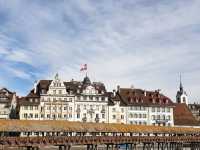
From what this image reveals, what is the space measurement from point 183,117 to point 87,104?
104 ft

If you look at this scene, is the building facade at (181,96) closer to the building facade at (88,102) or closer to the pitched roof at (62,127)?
the building facade at (88,102)

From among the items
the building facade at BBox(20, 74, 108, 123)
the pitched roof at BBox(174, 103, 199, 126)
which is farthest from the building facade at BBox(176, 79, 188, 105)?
the building facade at BBox(20, 74, 108, 123)

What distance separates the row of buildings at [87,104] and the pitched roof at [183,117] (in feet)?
11.4

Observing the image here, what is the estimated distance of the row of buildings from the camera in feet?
332

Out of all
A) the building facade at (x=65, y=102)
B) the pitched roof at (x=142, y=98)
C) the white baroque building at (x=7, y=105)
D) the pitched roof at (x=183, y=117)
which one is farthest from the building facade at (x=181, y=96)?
the white baroque building at (x=7, y=105)

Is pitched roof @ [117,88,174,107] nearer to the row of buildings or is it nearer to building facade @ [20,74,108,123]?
the row of buildings

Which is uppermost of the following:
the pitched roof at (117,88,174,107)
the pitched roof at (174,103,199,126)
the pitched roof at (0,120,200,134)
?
the pitched roof at (117,88,174,107)

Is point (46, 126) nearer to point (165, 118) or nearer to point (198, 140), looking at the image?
point (198, 140)

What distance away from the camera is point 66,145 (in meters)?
57.0

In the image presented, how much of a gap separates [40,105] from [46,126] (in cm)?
4155

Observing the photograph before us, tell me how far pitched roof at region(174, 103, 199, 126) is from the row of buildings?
3.48 meters

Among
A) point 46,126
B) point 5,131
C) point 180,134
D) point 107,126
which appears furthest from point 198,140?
point 5,131

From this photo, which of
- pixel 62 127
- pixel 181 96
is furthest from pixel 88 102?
pixel 181 96

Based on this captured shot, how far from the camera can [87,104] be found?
345ft
